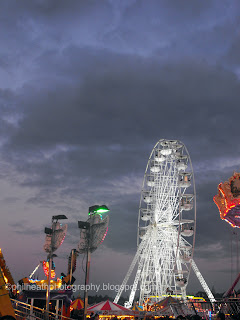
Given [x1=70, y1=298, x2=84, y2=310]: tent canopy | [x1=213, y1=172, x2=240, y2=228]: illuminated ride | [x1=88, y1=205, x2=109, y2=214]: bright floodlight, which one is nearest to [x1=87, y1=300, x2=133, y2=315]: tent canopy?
[x1=70, y1=298, x2=84, y2=310]: tent canopy

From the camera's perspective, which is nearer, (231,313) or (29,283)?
(231,313)

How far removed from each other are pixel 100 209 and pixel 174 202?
25533mm

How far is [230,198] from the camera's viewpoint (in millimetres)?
20547

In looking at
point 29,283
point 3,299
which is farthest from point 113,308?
point 3,299

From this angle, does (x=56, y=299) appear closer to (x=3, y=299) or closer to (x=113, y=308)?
(x=113, y=308)

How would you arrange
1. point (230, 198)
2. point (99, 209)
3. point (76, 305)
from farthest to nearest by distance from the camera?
point (76, 305), point (230, 198), point (99, 209)

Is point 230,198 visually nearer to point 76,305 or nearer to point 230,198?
point 230,198

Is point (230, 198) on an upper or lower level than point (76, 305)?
upper

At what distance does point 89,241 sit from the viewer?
14.5m

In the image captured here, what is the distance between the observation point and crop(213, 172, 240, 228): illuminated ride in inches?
792

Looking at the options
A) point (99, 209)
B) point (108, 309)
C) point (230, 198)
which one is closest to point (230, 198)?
point (230, 198)

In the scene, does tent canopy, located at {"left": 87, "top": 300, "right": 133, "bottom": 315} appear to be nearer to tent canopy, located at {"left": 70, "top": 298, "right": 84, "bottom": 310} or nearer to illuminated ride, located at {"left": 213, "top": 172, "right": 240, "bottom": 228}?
tent canopy, located at {"left": 70, "top": 298, "right": 84, "bottom": 310}

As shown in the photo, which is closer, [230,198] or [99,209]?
[99,209]

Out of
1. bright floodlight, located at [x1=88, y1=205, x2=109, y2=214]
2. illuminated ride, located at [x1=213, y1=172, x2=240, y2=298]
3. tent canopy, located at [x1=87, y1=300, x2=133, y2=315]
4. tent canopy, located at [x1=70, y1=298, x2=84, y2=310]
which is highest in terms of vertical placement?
illuminated ride, located at [x1=213, y1=172, x2=240, y2=298]
